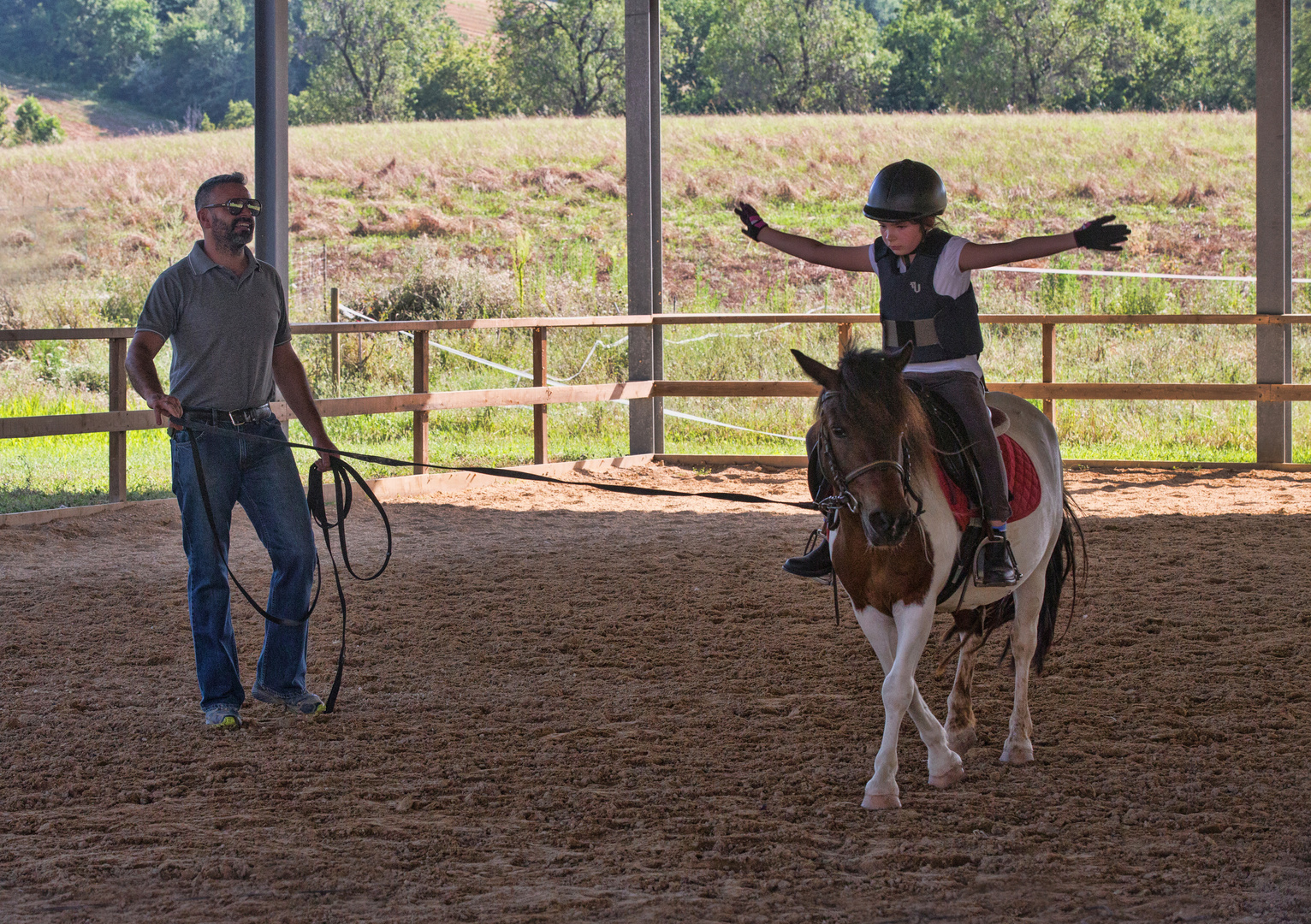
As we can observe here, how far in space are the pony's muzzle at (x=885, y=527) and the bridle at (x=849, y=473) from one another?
0.22 ft

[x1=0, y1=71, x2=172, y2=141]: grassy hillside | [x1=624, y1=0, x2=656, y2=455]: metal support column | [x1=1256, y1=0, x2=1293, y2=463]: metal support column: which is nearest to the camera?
[x1=1256, y1=0, x2=1293, y2=463]: metal support column

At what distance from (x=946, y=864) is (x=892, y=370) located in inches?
50.8

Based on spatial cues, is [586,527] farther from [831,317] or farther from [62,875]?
[62,875]

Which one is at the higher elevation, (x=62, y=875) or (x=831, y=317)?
(x=831, y=317)

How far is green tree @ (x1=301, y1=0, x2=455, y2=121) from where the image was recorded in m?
34.9

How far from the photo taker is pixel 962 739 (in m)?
4.14

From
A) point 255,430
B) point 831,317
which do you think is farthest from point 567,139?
point 255,430

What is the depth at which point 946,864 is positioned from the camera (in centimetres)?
311

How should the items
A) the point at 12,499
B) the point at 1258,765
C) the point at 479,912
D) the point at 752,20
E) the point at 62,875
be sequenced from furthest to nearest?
the point at 752,20 → the point at 12,499 → the point at 1258,765 → the point at 62,875 → the point at 479,912

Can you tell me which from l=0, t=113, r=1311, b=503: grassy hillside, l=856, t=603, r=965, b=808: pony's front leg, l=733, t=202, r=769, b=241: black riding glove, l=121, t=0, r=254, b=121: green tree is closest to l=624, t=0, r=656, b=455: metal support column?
l=0, t=113, r=1311, b=503: grassy hillside

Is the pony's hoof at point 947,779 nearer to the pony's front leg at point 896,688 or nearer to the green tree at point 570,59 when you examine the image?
the pony's front leg at point 896,688

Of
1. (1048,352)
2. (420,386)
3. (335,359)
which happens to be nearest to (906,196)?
(420,386)

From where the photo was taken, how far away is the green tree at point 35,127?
29391mm

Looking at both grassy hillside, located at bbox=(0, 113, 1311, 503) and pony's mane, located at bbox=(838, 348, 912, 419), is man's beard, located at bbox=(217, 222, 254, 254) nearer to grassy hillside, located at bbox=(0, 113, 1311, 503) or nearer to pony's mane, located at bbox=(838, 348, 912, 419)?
pony's mane, located at bbox=(838, 348, 912, 419)
